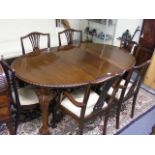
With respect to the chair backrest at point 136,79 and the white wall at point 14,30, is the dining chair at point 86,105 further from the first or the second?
the white wall at point 14,30

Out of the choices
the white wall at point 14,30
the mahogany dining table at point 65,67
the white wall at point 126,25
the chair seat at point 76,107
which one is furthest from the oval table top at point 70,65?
the white wall at point 126,25

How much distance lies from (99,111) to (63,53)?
91cm

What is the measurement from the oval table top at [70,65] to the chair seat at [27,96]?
0.87 feet

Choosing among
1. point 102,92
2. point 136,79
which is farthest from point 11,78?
point 136,79

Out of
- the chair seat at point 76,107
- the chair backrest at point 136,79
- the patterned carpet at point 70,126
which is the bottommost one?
the patterned carpet at point 70,126

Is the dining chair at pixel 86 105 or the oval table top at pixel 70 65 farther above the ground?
the oval table top at pixel 70 65

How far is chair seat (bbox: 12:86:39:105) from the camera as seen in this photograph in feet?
6.54

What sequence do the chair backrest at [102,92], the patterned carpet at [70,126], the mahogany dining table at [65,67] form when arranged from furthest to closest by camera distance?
the patterned carpet at [70,126]
the mahogany dining table at [65,67]
the chair backrest at [102,92]

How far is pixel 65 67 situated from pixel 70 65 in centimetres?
8

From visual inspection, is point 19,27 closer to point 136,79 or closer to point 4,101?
point 4,101

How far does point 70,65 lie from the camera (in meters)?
2.15

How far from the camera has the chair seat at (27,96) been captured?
6.54 feet

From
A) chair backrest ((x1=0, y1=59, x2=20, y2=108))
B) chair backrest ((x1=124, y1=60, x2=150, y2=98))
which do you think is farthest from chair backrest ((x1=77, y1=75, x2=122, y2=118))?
chair backrest ((x1=0, y1=59, x2=20, y2=108))
